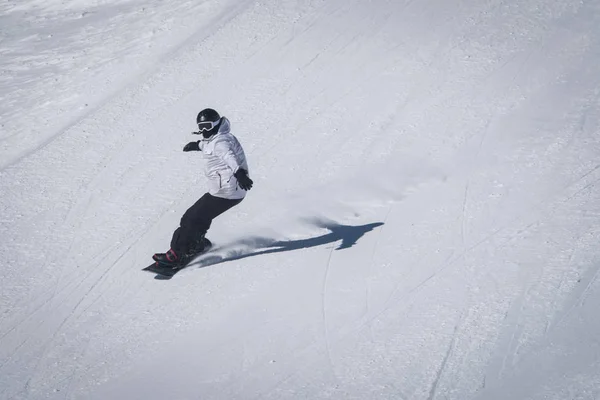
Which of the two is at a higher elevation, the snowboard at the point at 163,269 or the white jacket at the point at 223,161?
the white jacket at the point at 223,161

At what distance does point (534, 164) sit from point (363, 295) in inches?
120

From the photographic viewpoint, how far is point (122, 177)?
10125 mm

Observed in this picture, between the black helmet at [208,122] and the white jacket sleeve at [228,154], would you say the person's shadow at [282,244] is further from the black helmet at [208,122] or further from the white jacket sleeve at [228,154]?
the black helmet at [208,122]

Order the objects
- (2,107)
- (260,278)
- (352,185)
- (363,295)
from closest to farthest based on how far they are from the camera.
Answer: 1. (363,295)
2. (260,278)
3. (352,185)
4. (2,107)

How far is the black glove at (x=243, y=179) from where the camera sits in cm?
729

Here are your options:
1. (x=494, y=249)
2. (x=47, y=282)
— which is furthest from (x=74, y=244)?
(x=494, y=249)

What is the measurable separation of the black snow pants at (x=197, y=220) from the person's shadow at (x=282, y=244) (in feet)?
1.33

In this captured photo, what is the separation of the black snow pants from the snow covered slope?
38 cm

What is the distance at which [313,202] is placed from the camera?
30.5 feet

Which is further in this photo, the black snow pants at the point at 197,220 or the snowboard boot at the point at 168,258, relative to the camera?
the snowboard boot at the point at 168,258

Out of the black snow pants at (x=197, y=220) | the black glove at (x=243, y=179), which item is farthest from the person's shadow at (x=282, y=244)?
the black glove at (x=243, y=179)

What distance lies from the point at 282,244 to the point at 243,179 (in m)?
1.49

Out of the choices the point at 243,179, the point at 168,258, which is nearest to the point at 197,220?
the point at 168,258

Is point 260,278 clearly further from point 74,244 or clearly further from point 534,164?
point 534,164
